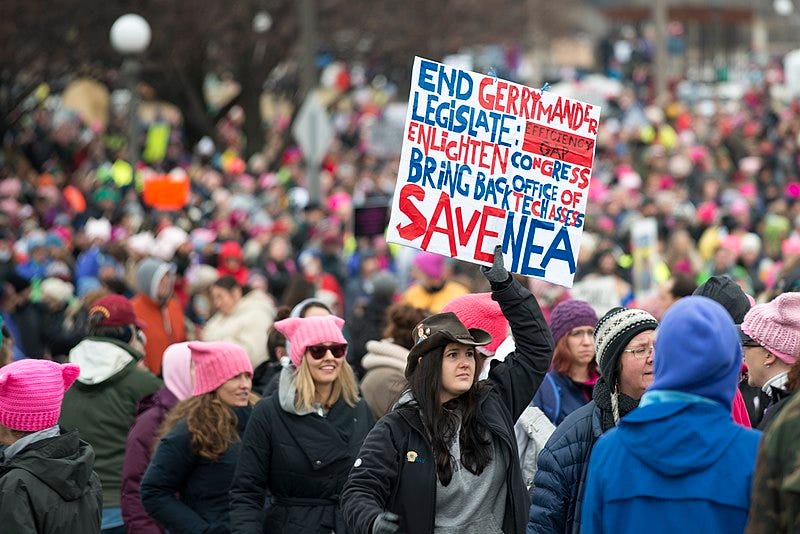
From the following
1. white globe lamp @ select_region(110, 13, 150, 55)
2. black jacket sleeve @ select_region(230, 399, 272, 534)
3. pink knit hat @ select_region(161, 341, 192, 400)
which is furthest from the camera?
white globe lamp @ select_region(110, 13, 150, 55)

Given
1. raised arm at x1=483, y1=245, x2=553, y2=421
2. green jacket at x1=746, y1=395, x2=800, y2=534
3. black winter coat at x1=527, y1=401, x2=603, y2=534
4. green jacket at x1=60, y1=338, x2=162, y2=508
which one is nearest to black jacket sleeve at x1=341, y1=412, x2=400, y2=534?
black winter coat at x1=527, y1=401, x2=603, y2=534

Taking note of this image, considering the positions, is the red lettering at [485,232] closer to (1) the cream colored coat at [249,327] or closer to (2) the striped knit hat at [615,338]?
(2) the striped knit hat at [615,338]

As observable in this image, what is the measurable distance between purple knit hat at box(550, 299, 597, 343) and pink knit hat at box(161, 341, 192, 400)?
1.70 metres

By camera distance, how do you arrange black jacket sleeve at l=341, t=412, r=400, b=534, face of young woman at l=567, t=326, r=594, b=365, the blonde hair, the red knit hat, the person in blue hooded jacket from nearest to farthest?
the person in blue hooded jacket
black jacket sleeve at l=341, t=412, r=400, b=534
the blonde hair
face of young woman at l=567, t=326, r=594, b=365
the red knit hat

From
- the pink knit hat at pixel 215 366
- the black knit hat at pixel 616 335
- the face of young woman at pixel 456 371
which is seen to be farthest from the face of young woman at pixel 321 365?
the black knit hat at pixel 616 335

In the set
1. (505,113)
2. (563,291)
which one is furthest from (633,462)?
(563,291)

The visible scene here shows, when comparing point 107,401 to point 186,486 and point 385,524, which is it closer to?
point 186,486

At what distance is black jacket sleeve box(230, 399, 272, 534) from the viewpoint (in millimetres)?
6777

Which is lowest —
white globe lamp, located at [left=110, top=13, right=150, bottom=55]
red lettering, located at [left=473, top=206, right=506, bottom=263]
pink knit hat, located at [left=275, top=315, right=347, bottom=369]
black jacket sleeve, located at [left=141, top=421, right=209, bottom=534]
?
black jacket sleeve, located at [left=141, top=421, right=209, bottom=534]

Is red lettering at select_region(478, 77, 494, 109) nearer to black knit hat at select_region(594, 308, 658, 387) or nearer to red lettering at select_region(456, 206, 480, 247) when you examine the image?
red lettering at select_region(456, 206, 480, 247)

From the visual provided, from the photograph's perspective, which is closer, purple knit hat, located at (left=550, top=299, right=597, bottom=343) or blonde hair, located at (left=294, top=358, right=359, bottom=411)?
blonde hair, located at (left=294, top=358, right=359, bottom=411)

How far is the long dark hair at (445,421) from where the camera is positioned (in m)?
5.63

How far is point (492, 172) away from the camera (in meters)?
6.68

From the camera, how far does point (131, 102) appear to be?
18.7m
